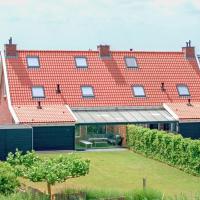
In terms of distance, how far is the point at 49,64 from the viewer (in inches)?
1796

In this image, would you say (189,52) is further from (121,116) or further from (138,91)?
(121,116)

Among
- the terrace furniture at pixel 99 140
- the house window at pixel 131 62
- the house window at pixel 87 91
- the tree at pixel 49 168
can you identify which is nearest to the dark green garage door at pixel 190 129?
the terrace furniture at pixel 99 140

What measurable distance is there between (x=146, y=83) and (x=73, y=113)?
24.1 feet

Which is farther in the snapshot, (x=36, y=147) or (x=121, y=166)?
(x=36, y=147)

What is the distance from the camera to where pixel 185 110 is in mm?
44031

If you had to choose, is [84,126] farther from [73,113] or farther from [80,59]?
[80,59]

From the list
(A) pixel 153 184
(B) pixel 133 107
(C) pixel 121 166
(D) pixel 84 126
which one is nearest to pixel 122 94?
(B) pixel 133 107

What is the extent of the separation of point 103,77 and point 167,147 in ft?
41.9

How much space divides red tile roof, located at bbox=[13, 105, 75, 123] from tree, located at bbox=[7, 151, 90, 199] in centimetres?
1437

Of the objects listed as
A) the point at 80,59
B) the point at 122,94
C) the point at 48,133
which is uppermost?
the point at 80,59

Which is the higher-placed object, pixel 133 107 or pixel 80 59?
pixel 80 59

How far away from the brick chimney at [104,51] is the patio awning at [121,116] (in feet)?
18.6

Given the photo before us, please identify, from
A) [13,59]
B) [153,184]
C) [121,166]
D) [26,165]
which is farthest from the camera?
[13,59]

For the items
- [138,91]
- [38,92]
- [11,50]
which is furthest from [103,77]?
[11,50]
